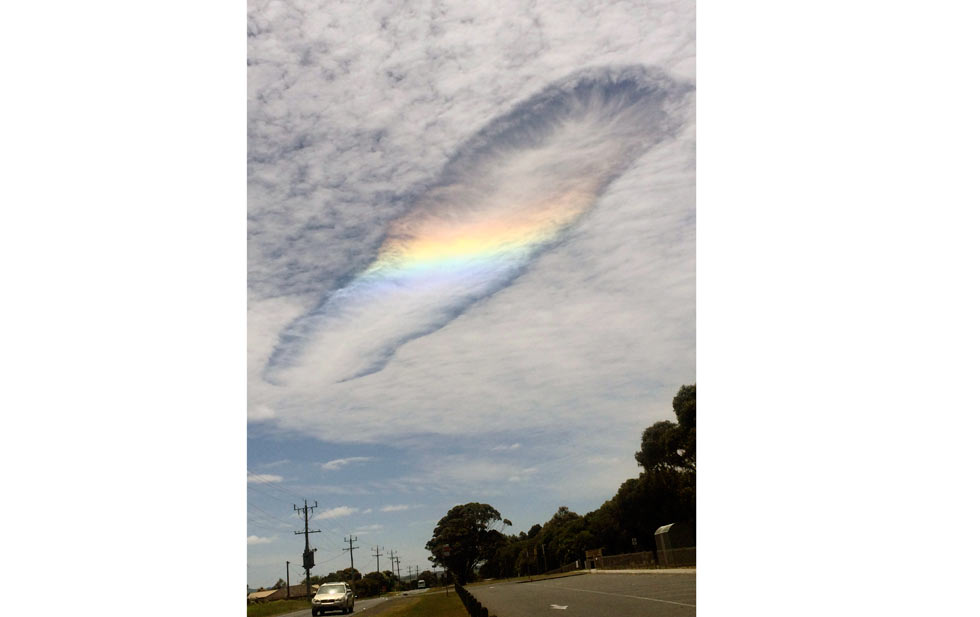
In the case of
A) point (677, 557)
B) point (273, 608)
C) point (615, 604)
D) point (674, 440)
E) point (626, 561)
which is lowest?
point (273, 608)

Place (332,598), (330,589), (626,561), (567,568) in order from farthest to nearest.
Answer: (567,568) → (626,561) → (330,589) → (332,598)

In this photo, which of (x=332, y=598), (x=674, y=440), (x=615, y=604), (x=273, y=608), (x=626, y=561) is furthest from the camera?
(x=626, y=561)

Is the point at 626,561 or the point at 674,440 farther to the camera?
the point at 626,561

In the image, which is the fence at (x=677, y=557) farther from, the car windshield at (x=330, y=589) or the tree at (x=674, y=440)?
the car windshield at (x=330, y=589)

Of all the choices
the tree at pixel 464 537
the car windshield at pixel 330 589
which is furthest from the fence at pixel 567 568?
the car windshield at pixel 330 589

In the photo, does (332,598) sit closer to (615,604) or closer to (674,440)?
(615,604)

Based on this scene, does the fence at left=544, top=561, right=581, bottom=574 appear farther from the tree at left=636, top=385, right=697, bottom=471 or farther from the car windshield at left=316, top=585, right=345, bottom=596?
the car windshield at left=316, top=585, right=345, bottom=596

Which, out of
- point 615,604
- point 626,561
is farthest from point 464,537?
point 615,604
